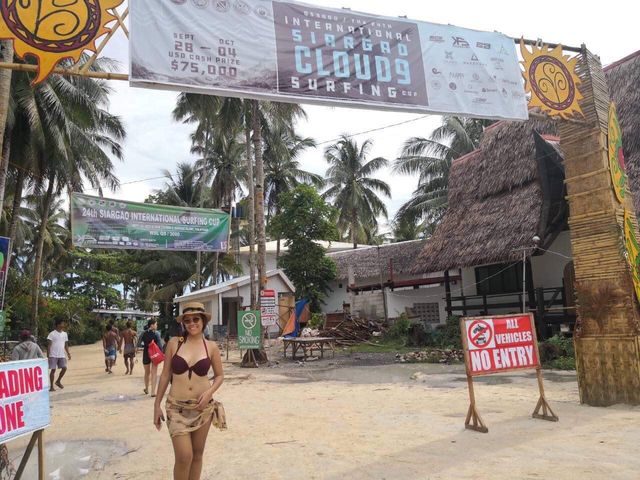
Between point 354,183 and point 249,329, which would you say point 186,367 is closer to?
point 249,329

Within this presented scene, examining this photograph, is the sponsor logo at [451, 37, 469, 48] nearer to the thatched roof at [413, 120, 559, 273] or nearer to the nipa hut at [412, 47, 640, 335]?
the nipa hut at [412, 47, 640, 335]

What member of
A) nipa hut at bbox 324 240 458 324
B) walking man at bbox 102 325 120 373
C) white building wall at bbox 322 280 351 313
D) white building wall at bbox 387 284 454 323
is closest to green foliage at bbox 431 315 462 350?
nipa hut at bbox 324 240 458 324

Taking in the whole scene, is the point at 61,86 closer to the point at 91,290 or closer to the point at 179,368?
the point at 179,368

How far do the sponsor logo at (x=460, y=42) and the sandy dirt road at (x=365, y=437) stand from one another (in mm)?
5276

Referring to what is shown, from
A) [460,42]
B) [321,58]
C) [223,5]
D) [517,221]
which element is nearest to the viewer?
[223,5]

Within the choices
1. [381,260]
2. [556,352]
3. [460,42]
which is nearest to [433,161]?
[381,260]

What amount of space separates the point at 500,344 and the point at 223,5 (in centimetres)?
560

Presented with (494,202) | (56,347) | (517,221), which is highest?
(494,202)

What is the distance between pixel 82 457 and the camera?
5695 millimetres

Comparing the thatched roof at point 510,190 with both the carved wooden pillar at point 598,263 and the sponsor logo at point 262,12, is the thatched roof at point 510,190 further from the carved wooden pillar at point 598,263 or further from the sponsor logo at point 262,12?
the sponsor logo at point 262,12

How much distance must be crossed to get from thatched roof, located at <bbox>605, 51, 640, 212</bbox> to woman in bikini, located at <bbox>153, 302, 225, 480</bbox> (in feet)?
40.6

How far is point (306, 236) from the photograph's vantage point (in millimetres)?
27969

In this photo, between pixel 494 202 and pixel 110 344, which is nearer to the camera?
pixel 110 344

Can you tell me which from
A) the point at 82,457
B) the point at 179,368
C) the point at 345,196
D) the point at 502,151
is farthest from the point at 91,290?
the point at 179,368
